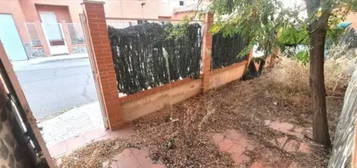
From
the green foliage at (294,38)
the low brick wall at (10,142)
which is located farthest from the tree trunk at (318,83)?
the low brick wall at (10,142)

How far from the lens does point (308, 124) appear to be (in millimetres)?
3312

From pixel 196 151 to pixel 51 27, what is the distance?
14636 mm

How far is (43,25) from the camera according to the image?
12.4m

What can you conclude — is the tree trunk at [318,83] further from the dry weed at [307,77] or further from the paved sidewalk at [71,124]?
the paved sidewalk at [71,124]

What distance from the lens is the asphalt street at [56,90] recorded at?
4.53 meters

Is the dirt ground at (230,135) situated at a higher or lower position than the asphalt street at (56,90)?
higher

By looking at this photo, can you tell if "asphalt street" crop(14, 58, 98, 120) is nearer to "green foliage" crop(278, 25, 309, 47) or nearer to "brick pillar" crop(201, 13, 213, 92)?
"brick pillar" crop(201, 13, 213, 92)

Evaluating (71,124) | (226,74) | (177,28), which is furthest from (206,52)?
(71,124)

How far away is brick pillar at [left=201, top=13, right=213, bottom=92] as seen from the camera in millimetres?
4367

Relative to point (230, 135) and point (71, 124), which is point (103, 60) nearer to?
point (71, 124)

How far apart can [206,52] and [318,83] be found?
2613mm

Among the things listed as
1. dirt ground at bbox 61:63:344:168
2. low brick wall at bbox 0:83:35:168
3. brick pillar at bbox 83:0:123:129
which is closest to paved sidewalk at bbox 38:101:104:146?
brick pillar at bbox 83:0:123:129

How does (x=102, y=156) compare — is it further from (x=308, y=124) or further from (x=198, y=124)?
(x=308, y=124)

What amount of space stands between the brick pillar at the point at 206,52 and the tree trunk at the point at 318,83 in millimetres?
2393
